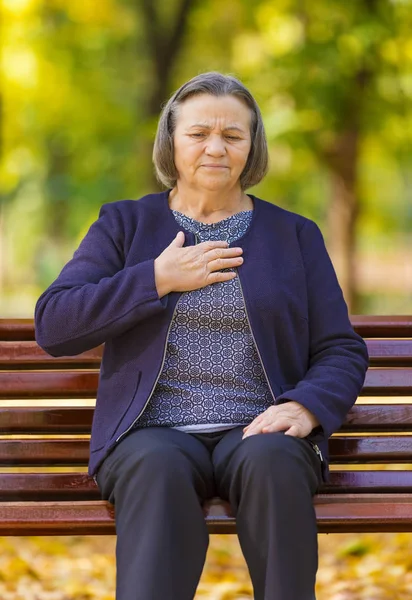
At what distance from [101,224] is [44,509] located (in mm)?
877

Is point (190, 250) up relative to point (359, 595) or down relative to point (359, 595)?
up

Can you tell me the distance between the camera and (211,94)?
3.11 m

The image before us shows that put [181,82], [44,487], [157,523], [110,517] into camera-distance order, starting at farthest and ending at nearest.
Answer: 1. [181,82]
2. [44,487]
3. [110,517]
4. [157,523]

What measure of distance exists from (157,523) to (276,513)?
11.8 inches

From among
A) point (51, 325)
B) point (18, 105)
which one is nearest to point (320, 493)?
point (51, 325)

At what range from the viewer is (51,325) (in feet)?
9.50

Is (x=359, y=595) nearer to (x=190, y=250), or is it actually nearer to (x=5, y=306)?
(x=190, y=250)

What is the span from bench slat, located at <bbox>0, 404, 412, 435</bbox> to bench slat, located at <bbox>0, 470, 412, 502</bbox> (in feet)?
0.67

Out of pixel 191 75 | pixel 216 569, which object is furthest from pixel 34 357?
pixel 191 75

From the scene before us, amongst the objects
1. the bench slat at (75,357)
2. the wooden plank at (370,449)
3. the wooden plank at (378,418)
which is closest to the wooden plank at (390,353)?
the bench slat at (75,357)

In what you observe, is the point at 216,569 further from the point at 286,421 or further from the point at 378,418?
the point at 286,421

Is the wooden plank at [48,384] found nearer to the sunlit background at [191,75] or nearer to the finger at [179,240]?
the finger at [179,240]

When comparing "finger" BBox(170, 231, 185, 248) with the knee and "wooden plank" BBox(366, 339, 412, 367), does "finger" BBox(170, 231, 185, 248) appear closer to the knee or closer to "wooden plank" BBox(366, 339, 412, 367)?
the knee

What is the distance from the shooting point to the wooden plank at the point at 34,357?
3.40 meters
